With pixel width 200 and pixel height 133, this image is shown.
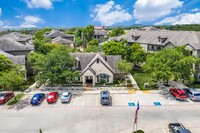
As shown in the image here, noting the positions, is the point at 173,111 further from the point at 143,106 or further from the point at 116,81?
the point at 116,81

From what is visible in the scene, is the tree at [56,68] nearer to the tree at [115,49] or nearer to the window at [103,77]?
the window at [103,77]

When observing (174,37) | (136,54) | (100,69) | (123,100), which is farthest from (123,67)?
(174,37)

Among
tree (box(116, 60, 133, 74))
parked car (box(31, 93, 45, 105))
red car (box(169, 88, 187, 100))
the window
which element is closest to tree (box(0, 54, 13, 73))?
parked car (box(31, 93, 45, 105))

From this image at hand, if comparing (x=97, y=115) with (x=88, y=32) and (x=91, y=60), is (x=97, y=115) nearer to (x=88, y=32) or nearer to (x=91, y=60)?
(x=91, y=60)

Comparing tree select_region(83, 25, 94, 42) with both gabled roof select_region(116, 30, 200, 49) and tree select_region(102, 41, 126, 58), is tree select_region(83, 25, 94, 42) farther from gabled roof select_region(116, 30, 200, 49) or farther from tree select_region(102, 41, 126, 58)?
tree select_region(102, 41, 126, 58)

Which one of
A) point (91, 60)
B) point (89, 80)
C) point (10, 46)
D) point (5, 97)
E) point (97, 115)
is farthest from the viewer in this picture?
point (10, 46)

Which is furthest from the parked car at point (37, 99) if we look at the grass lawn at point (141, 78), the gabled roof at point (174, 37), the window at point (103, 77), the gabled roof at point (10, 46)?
the gabled roof at point (174, 37)

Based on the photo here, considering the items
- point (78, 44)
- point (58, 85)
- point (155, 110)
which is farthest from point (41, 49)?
point (155, 110)

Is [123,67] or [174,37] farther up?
[174,37]
